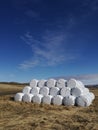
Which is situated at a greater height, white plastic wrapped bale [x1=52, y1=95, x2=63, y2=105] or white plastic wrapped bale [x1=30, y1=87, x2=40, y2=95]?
white plastic wrapped bale [x1=30, y1=87, x2=40, y2=95]

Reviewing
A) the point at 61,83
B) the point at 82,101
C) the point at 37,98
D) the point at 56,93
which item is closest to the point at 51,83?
the point at 61,83

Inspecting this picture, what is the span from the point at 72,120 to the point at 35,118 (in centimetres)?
179

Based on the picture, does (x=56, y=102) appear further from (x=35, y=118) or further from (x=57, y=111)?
(x=35, y=118)

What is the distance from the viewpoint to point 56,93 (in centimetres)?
1847

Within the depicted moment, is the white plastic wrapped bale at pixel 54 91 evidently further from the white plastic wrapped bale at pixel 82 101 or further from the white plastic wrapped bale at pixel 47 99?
the white plastic wrapped bale at pixel 82 101

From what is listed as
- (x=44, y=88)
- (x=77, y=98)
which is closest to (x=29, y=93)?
(x=44, y=88)

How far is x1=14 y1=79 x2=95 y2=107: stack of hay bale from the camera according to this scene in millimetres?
17141

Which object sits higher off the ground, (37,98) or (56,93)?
(56,93)

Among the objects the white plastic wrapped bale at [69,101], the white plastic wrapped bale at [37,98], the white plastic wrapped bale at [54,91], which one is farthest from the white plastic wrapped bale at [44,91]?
the white plastic wrapped bale at [69,101]

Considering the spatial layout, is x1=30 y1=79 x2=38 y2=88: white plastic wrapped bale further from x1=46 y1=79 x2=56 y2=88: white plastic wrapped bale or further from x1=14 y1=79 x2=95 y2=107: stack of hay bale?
x1=46 y1=79 x2=56 y2=88: white plastic wrapped bale

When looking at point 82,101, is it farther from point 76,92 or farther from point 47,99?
point 47,99

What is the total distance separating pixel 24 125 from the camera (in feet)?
36.0

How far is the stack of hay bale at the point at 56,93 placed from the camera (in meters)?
17.1

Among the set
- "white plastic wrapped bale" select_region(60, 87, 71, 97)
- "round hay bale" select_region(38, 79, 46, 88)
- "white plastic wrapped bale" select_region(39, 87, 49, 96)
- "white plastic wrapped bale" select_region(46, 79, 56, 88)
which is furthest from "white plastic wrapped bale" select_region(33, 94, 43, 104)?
"round hay bale" select_region(38, 79, 46, 88)
